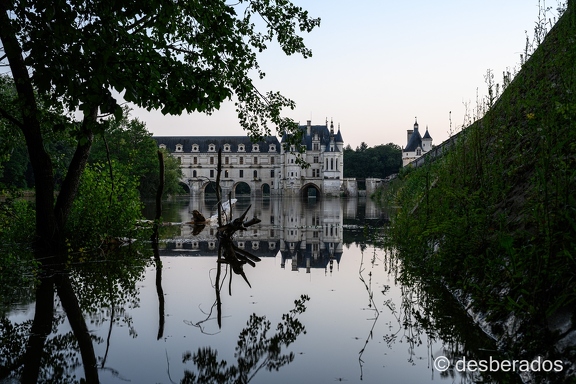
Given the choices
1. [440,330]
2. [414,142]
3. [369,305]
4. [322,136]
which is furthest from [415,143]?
[440,330]

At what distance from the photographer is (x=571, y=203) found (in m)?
3.71

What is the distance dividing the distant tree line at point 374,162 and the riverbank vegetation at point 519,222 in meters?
90.2

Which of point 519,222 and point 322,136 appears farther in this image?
point 322,136

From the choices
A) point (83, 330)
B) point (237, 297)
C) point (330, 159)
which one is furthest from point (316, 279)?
point (330, 159)

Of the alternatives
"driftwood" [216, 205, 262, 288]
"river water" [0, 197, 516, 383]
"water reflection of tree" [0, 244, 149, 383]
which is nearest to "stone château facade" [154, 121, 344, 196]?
"driftwood" [216, 205, 262, 288]

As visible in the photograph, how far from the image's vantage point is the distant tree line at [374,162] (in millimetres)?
98625

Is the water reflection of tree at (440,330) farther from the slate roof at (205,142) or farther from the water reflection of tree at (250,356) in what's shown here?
the slate roof at (205,142)

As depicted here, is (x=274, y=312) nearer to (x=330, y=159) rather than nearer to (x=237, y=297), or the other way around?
(x=237, y=297)

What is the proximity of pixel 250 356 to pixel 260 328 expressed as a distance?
794 millimetres

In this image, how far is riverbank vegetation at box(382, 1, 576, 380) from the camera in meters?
3.56

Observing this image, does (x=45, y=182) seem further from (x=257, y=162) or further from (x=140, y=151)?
(x=257, y=162)

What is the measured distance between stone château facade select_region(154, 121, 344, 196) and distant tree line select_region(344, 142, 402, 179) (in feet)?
31.9

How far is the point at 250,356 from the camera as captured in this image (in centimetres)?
404

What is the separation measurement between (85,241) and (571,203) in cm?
885
